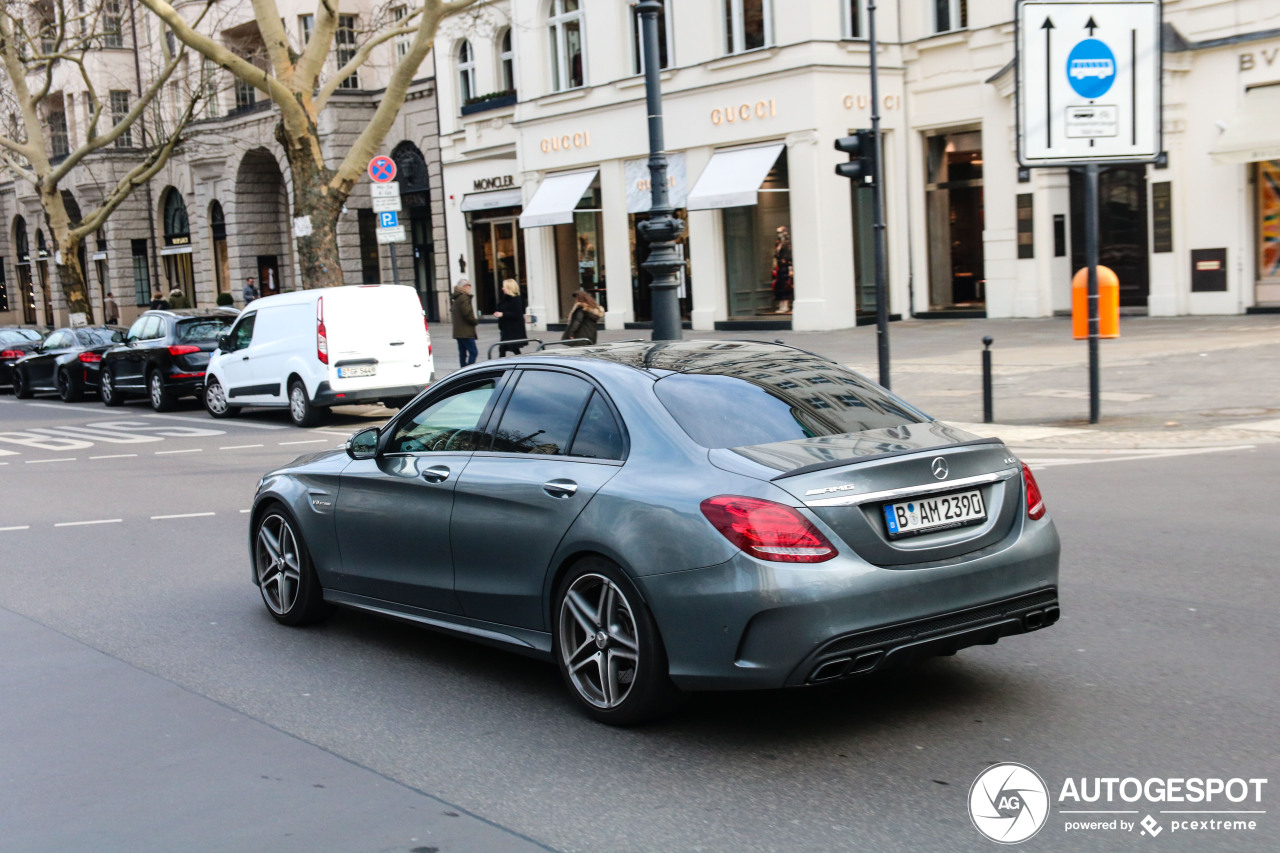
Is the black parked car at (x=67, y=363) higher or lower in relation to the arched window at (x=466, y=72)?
lower

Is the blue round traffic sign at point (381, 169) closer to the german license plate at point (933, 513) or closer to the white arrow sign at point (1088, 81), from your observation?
the white arrow sign at point (1088, 81)

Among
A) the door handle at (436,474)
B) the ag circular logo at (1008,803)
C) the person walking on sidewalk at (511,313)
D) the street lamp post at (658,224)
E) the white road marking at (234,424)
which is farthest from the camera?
the person walking on sidewalk at (511,313)

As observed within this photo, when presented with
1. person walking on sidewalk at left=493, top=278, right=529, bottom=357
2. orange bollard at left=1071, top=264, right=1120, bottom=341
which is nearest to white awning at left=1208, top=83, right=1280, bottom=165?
orange bollard at left=1071, top=264, right=1120, bottom=341

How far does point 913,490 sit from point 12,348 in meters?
28.0

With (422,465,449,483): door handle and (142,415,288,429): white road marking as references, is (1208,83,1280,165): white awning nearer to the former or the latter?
(142,415,288,429): white road marking

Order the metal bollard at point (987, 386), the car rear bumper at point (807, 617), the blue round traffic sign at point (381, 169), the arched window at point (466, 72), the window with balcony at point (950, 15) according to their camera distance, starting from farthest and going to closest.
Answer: the arched window at point (466, 72), the window with balcony at point (950, 15), the blue round traffic sign at point (381, 169), the metal bollard at point (987, 386), the car rear bumper at point (807, 617)

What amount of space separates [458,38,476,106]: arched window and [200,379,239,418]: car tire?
733 inches

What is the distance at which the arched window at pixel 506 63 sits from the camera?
116 feet

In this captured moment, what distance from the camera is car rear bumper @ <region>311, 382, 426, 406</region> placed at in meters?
17.4

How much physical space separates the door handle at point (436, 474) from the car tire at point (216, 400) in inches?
570

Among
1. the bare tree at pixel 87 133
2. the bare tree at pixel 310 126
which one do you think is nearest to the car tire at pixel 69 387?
the bare tree at pixel 310 126

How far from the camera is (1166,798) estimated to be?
4180mm

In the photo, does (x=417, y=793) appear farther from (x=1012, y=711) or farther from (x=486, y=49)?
(x=486, y=49)

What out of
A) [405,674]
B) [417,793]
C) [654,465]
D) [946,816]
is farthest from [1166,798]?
[405,674]
